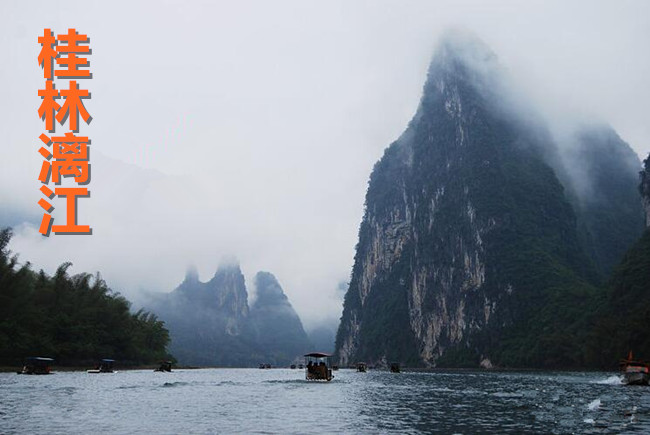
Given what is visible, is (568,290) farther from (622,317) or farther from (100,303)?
(100,303)

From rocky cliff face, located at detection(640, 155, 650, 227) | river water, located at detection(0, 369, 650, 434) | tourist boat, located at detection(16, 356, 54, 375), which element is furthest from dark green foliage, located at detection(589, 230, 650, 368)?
tourist boat, located at detection(16, 356, 54, 375)

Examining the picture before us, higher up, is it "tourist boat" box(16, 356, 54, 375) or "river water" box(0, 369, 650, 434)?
"tourist boat" box(16, 356, 54, 375)

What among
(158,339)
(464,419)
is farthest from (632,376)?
(158,339)

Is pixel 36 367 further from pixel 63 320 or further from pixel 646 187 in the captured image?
pixel 646 187

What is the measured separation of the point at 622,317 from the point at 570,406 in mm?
107915

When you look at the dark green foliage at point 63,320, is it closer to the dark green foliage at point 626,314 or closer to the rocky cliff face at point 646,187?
the dark green foliage at point 626,314

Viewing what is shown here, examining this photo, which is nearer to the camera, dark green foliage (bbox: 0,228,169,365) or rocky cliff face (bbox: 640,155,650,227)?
dark green foliage (bbox: 0,228,169,365)

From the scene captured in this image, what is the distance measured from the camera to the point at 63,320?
121438 mm

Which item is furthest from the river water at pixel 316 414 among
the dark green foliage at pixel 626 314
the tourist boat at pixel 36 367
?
the dark green foliage at pixel 626 314

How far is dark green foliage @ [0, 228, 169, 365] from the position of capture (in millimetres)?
104812

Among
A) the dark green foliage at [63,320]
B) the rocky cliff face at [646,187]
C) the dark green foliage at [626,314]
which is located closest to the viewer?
the dark green foliage at [63,320]

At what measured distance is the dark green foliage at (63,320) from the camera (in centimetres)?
10481

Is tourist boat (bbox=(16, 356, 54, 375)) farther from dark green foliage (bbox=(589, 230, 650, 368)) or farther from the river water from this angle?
dark green foliage (bbox=(589, 230, 650, 368))

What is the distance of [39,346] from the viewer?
111375 mm
